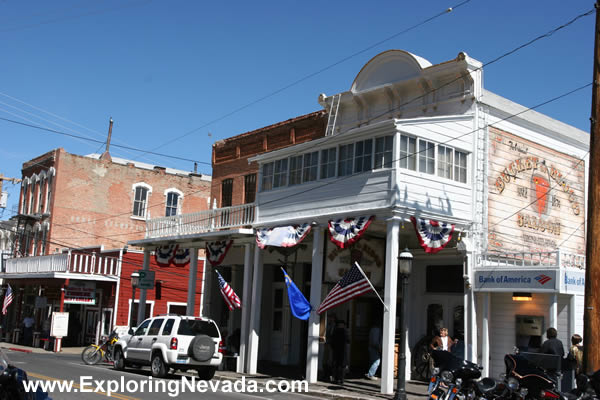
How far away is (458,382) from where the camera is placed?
11.3 metres

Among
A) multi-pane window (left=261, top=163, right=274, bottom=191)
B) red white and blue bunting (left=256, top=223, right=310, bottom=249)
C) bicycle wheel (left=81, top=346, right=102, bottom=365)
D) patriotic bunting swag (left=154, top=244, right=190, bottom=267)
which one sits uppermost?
multi-pane window (left=261, top=163, right=274, bottom=191)

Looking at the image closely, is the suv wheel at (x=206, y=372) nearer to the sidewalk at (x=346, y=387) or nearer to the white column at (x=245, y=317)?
the sidewalk at (x=346, y=387)

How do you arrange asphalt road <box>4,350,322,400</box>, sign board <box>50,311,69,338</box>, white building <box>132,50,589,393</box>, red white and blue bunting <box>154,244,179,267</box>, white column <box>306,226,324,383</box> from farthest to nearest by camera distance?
sign board <box>50,311,69,338</box> → red white and blue bunting <box>154,244,179,267</box> → white column <box>306,226,324,383</box> → white building <box>132,50,589,393</box> → asphalt road <box>4,350,322,400</box>

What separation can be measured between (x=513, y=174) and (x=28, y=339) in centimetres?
2802

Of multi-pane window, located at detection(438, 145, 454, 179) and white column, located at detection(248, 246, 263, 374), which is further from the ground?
multi-pane window, located at detection(438, 145, 454, 179)

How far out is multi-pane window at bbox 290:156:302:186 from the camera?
2098 centimetres

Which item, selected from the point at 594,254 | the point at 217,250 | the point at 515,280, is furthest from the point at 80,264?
the point at 594,254

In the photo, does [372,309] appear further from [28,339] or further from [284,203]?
[28,339]

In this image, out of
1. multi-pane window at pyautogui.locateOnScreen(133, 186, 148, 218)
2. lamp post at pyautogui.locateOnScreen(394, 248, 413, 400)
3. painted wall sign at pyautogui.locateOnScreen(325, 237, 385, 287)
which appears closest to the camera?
lamp post at pyautogui.locateOnScreen(394, 248, 413, 400)

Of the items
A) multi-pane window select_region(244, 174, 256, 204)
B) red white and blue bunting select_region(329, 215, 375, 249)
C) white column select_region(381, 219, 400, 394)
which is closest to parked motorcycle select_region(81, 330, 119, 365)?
multi-pane window select_region(244, 174, 256, 204)

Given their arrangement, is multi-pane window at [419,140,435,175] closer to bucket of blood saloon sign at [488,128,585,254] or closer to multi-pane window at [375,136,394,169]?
multi-pane window at [375,136,394,169]

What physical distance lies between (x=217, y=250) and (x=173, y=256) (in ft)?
11.3

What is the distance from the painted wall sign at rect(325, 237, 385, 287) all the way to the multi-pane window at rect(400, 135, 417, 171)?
2.81 metres

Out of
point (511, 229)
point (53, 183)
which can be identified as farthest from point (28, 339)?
point (511, 229)
